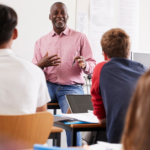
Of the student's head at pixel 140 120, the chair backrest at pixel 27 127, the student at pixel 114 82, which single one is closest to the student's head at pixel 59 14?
the student at pixel 114 82

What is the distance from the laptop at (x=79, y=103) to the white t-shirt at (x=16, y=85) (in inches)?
23.8

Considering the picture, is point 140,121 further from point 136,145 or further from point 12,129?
point 12,129

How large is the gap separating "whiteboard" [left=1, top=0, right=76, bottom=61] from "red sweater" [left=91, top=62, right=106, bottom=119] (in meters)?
2.18

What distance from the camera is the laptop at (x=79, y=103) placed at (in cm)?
181

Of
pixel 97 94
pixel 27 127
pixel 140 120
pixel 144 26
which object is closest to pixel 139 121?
pixel 140 120

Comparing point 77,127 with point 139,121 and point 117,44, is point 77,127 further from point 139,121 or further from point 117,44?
point 139,121

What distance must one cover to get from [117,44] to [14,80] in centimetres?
70

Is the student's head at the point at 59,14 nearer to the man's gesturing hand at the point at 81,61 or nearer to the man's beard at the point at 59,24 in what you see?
the man's beard at the point at 59,24

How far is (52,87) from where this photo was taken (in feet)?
8.89

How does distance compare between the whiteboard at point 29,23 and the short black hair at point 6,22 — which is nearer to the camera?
the short black hair at point 6,22

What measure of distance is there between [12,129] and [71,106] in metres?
0.78

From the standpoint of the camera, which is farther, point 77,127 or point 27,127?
point 77,127

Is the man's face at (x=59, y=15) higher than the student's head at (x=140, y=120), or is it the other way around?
the man's face at (x=59, y=15)

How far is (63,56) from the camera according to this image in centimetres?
289
